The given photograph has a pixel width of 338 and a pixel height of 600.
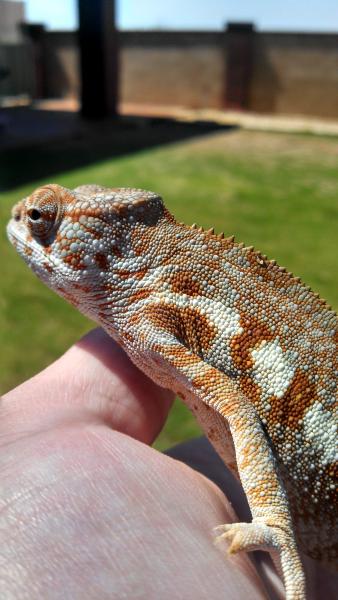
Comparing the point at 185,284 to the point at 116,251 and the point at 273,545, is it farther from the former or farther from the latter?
the point at 273,545

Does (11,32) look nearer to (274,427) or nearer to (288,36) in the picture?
(288,36)

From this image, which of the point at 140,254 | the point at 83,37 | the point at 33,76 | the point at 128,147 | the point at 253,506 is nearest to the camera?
the point at 253,506

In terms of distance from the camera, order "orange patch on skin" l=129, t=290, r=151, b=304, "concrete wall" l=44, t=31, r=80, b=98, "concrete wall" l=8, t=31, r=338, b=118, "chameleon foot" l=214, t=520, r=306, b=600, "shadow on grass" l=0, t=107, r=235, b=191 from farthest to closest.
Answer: "concrete wall" l=44, t=31, r=80, b=98, "concrete wall" l=8, t=31, r=338, b=118, "shadow on grass" l=0, t=107, r=235, b=191, "orange patch on skin" l=129, t=290, r=151, b=304, "chameleon foot" l=214, t=520, r=306, b=600

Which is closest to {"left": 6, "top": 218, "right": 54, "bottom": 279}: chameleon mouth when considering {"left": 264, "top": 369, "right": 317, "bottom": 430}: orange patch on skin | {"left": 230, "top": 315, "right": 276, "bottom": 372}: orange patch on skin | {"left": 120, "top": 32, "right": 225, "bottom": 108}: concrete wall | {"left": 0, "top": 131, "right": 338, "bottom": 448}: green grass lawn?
{"left": 230, "top": 315, "right": 276, "bottom": 372}: orange patch on skin

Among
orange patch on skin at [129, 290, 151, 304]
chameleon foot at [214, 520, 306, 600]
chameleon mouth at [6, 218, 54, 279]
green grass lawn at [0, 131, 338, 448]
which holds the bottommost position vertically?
green grass lawn at [0, 131, 338, 448]

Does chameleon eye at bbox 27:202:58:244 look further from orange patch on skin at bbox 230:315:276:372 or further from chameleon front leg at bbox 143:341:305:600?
orange patch on skin at bbox 230:315:276:372

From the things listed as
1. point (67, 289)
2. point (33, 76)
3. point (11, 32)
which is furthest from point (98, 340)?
point (11, 32)

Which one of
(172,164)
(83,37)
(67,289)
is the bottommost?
(172,164)
